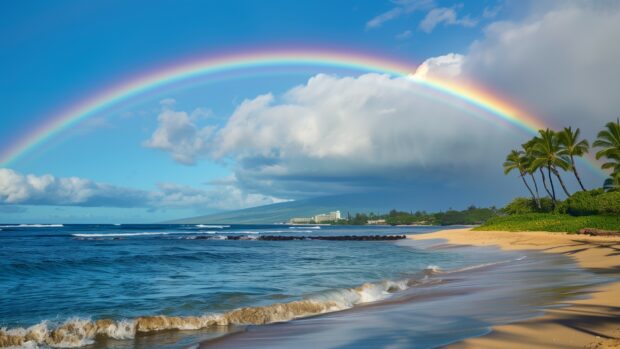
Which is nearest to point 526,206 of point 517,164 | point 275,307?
point 517,164

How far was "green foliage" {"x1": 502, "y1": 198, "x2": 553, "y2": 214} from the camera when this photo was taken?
72019mm

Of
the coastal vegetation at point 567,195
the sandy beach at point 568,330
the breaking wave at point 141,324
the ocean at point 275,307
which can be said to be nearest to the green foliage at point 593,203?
the coastal vegetation at point 567,195

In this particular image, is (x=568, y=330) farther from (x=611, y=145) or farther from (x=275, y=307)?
(x=611, y=145)

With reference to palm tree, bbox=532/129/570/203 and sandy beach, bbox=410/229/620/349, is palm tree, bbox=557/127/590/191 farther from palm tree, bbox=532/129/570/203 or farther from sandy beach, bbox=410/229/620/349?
sandy beach, bbox=410/229/620/349

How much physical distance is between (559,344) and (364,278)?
14.2 m

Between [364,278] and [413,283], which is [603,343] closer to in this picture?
[413,283]

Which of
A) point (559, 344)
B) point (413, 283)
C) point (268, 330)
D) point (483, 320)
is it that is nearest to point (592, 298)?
point (483, 320)

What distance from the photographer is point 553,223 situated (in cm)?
5275

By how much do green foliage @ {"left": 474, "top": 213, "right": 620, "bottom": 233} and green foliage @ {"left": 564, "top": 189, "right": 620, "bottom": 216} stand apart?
175 centimetres

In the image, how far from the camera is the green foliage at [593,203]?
46875mm

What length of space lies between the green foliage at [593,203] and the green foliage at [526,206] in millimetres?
9726

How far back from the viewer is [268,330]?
35.9 ft

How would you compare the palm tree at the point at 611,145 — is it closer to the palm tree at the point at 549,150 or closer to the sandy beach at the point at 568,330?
the palm tree at the point at 549,150

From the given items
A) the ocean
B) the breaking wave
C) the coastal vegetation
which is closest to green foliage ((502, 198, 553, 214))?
the coastal vegetation
